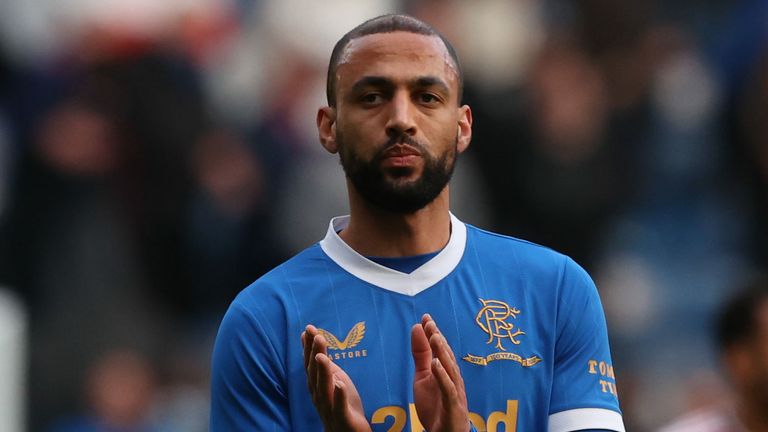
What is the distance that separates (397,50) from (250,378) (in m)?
0.97

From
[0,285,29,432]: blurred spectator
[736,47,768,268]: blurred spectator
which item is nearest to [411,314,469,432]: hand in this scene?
[0,285,29,432]: blurred spectator

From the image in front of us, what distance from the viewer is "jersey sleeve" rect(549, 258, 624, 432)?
14.2 ft

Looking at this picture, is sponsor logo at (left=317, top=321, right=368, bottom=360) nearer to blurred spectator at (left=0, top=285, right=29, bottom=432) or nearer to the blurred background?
blurred spectator at (left=0, top=285, right=29, bottom=432)

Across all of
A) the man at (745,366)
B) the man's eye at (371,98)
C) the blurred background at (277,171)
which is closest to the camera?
the man's eye at (371,98)

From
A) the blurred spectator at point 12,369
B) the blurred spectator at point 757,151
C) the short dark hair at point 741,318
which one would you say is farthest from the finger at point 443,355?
the blurred spectator at point 757,151

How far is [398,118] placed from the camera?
4.25 metres

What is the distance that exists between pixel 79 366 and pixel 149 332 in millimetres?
508

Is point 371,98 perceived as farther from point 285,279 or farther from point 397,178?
point 285,279

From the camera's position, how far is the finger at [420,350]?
3934 millimetres

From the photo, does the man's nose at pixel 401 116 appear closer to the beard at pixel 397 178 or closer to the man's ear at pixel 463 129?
the beard at pixel 397 178

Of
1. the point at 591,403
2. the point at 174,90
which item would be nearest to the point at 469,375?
the point at 591,403

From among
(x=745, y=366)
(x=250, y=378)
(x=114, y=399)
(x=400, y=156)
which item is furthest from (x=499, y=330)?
(x=114, y=399)

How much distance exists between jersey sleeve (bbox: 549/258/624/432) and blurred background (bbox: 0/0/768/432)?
4.13 meters

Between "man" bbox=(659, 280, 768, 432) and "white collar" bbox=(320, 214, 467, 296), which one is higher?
"white collar" bbox=(320, 214, 467, 296)
